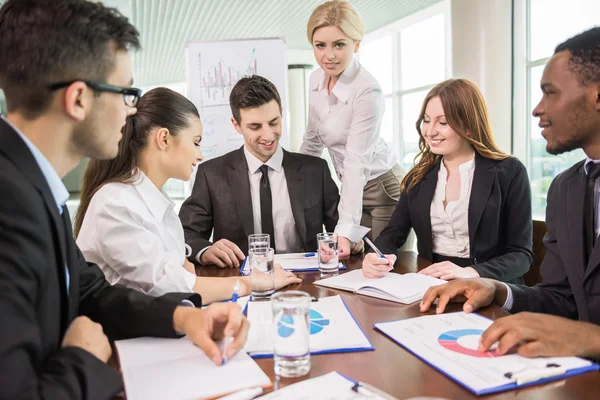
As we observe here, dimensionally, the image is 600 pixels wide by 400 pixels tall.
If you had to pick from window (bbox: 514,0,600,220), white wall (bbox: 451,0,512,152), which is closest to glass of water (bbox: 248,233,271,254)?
white wall (bbox: 451,0,512,152)

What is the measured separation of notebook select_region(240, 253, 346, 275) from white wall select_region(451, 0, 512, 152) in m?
2.95

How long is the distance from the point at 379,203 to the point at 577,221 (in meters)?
1.36

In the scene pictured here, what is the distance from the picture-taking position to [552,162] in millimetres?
4520

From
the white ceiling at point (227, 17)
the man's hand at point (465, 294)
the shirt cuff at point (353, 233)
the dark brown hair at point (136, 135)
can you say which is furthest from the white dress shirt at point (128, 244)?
the white ceiling at point (227, 17)

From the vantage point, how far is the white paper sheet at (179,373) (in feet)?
2.60

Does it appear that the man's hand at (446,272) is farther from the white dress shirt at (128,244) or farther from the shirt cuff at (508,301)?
the white dress shirt at (128,244)

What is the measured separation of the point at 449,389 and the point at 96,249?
1.00 m

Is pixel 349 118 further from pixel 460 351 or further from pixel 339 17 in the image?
pixel 460 351

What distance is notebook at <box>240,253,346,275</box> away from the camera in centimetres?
171

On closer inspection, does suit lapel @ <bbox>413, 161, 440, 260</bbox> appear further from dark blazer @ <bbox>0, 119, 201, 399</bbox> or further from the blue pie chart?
dark blazer @ <bbox>0, 119, 201, 399</bbox>

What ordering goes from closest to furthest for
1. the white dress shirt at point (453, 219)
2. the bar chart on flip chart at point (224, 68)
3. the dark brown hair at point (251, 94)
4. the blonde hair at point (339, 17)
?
the white dress shirt at point (453, 219) → the dark brown hair at point (251, 94) → the blonde hair at point (339, 17) → the bar chart on flip chart at point (224, 68)

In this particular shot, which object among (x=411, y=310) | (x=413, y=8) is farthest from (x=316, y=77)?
(x=413, y=8)

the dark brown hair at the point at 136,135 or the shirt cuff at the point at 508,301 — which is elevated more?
the dark brown hair at the point at 136,135

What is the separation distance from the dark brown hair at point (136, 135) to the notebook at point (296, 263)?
535mm
